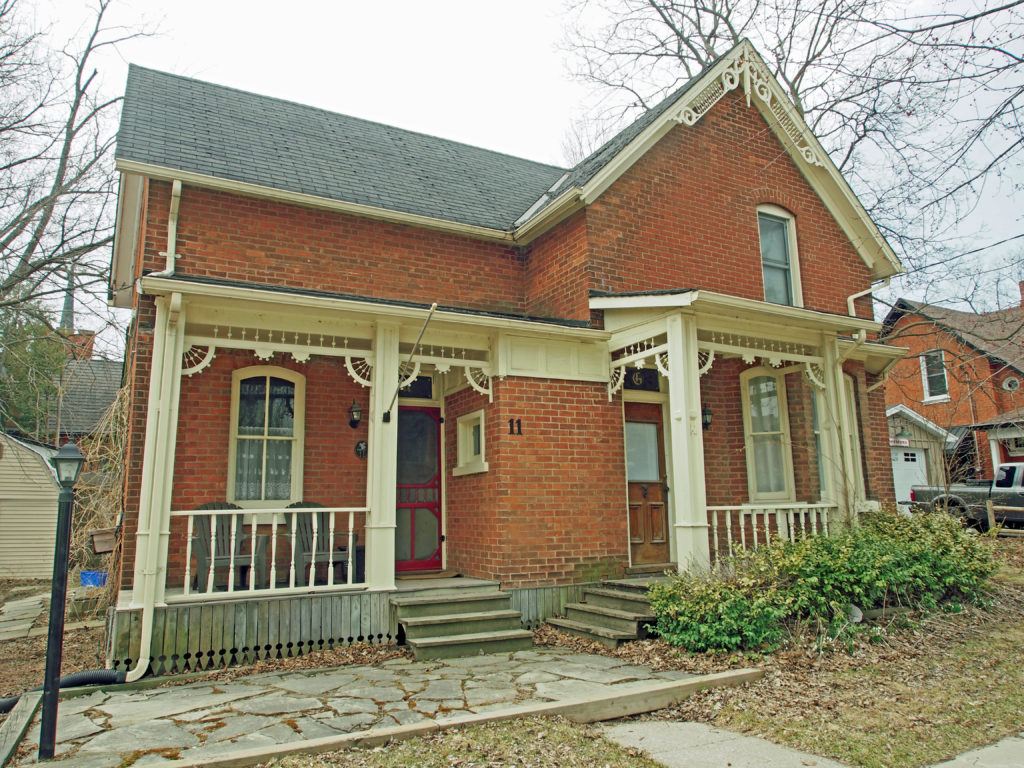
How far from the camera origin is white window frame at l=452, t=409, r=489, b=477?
880cm

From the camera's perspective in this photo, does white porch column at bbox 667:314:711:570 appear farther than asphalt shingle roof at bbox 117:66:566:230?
No

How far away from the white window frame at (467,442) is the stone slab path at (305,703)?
2690mm

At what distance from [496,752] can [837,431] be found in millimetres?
6858

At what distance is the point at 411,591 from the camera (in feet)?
24.8

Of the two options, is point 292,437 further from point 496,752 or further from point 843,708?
point 843,708

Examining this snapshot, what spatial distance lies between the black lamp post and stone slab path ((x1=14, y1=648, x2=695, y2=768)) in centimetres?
19

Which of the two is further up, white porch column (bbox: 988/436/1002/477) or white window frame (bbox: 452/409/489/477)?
white porch column (bbox: 988/436/1002/477)

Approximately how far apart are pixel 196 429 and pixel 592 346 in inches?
190

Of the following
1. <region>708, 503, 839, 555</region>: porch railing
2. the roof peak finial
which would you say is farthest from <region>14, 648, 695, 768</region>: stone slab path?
the roof peak finial

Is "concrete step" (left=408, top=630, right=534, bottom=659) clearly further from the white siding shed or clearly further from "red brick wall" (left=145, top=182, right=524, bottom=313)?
the white siding shed

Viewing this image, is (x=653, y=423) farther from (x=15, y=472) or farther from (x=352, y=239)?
(x=15, y=472)

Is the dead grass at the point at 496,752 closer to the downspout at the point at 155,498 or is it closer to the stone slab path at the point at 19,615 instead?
the downspout at the point at 155,498

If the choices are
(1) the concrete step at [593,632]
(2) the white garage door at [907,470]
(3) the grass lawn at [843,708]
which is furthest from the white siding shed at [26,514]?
(2) the white garage door at [907,470]

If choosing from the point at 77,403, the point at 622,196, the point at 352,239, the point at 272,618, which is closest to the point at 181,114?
the point at 352,239
